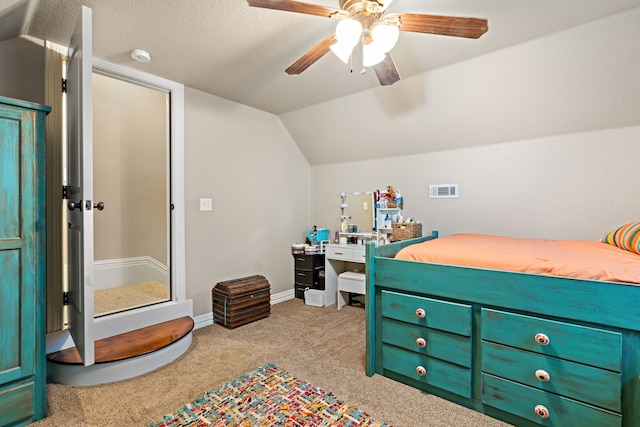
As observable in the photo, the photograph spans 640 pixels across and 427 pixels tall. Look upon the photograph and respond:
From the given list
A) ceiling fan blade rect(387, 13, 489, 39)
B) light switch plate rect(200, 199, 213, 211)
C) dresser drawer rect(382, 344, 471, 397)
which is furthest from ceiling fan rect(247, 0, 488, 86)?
light switch plate rect(200, 199, 213, 211)

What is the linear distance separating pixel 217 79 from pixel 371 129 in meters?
1.61

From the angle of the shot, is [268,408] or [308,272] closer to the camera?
[268,408]

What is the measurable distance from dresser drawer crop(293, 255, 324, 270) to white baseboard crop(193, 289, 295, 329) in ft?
1.21

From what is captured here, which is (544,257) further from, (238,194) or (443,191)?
(238,194)

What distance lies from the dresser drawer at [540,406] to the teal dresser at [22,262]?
2423 millimetres

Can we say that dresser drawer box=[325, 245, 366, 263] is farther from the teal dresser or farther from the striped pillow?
the teal dresser

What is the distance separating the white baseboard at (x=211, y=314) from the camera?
2991 mm

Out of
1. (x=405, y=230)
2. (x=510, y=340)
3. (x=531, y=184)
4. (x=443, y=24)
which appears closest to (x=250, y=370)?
(x=510, y=340)

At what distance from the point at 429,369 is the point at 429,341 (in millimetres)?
172

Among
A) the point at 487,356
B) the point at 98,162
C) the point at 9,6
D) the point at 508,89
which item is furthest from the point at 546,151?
the point at 98,162

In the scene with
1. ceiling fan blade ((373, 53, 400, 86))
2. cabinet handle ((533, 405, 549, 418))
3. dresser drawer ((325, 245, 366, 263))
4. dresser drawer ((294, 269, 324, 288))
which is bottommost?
cabinet handle ((533, 405, 549, 418))

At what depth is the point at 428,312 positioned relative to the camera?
6.11 ft

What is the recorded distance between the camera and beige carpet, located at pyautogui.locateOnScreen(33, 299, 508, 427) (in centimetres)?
169

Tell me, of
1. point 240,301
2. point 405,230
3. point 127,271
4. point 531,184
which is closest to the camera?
point 531,184
